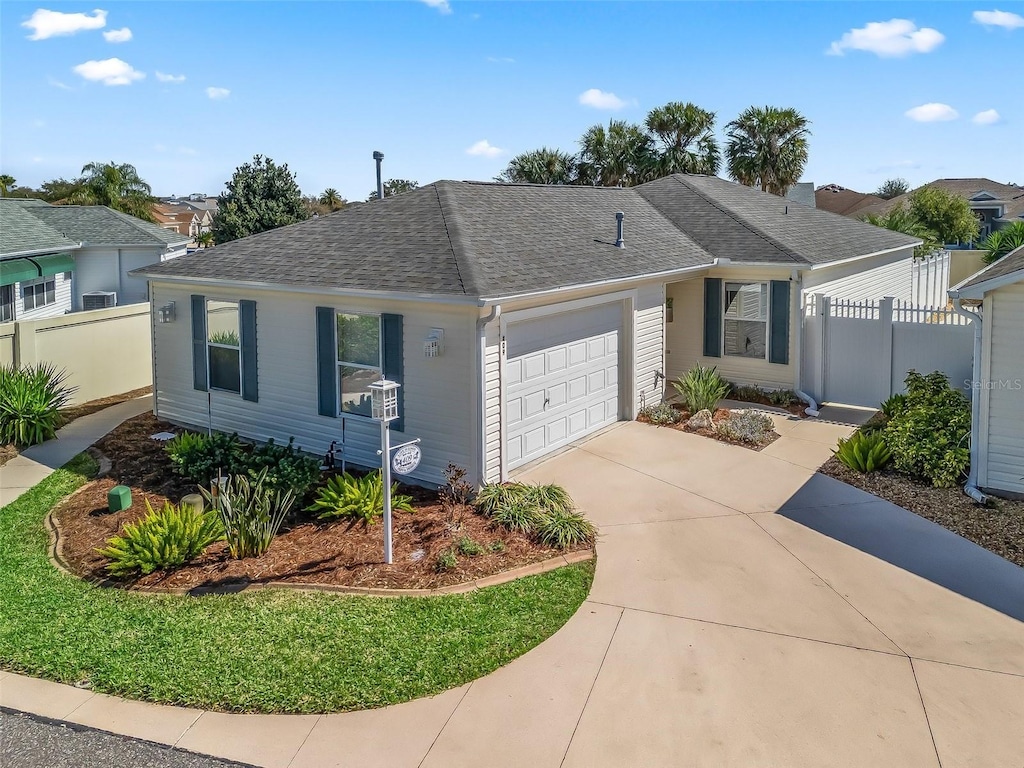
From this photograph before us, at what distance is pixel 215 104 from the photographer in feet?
69.4

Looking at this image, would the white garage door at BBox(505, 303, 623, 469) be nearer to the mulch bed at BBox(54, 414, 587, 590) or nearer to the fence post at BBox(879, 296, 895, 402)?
the mulch bed at BBox(54, 414, 587, 590)

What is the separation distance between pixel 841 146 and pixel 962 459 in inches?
964

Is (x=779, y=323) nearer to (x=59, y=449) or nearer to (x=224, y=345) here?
(x=224, y=345)

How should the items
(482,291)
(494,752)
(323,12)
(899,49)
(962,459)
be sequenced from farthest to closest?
1. (899,49)
2. (323,12)
3. (962,459)
4. (482,291)
5. (494,752)

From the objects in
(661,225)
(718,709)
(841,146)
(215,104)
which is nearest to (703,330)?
(661,225)

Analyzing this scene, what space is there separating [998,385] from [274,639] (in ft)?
28.5

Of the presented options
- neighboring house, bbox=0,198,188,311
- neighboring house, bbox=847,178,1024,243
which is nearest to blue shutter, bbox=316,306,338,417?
neighboring house, bbox=0,198,188,311

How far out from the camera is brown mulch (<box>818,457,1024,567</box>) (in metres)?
8.45

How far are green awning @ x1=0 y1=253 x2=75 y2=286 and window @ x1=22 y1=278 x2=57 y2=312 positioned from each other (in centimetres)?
47

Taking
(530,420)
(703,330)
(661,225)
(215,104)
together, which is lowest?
(530,420)

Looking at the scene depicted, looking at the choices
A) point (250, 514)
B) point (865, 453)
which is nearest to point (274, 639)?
point (250, 514)

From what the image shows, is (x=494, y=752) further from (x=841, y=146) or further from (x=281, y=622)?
(x=841, y=146)

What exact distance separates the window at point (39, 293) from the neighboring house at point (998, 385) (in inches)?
935

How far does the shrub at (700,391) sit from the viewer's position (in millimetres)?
13680
